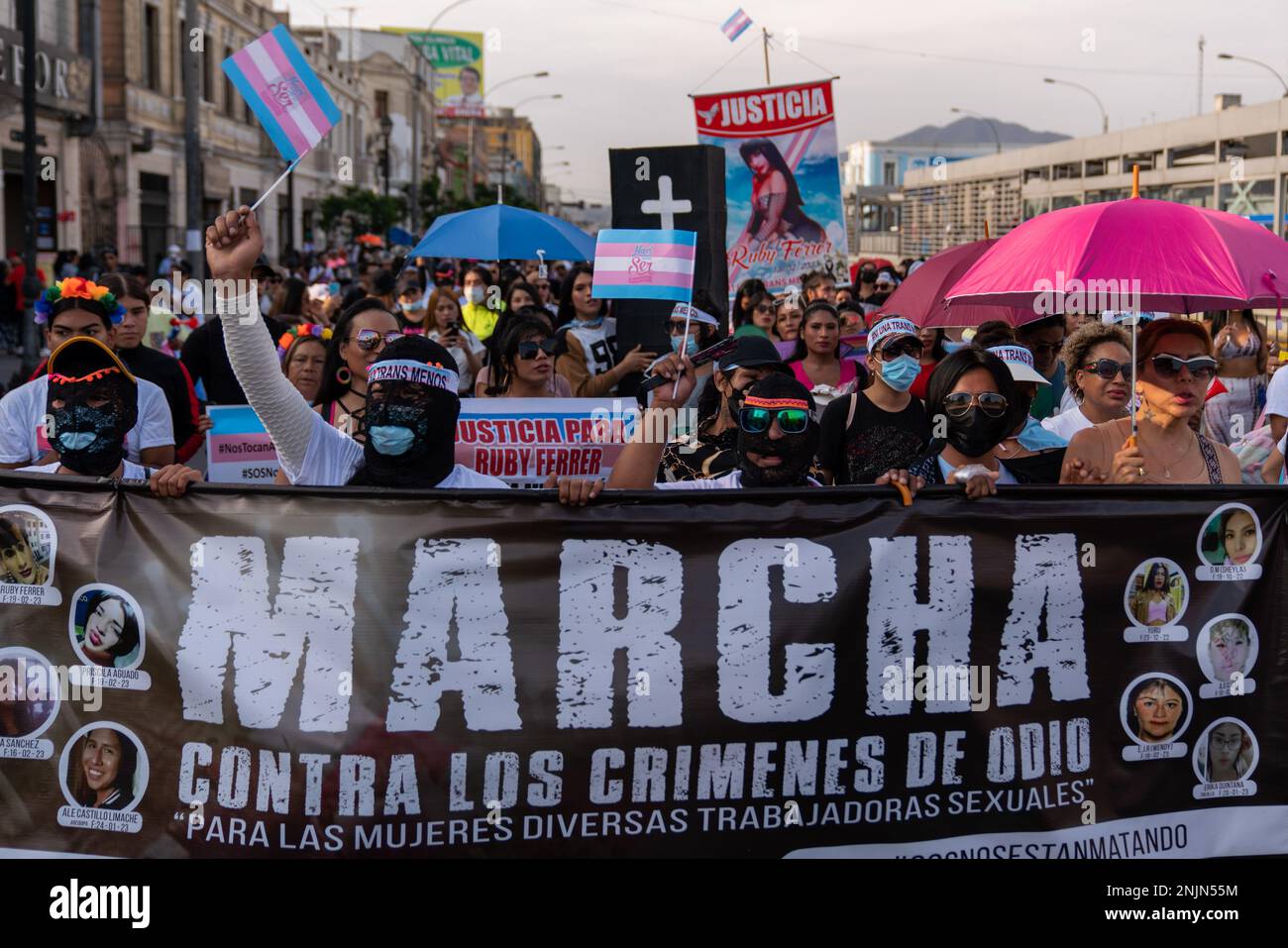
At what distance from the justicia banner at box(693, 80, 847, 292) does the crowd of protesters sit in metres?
2.42

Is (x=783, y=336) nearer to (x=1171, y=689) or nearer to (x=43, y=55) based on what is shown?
(x=1171, y=689)

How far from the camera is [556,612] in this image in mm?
3938

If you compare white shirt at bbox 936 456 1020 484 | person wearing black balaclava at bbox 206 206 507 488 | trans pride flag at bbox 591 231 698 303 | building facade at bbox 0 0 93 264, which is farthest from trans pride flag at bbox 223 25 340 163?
building facade at bbox 0 0 93 264

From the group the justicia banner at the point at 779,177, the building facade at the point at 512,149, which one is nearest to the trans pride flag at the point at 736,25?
the justicia banner at the point at 779,177

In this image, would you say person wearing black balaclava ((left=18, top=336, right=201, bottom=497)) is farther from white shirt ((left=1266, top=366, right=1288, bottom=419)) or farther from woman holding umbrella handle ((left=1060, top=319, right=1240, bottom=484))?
white shirt ((left=1266, top=366, right=1288, bottom=419))

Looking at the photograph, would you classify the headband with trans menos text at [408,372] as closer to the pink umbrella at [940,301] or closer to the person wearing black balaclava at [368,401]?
the person wearing black balaclava at [368,401]

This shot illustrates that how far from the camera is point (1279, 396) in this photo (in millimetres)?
7125

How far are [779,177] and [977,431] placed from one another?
6903 millimetres

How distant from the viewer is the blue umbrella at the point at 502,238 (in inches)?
384

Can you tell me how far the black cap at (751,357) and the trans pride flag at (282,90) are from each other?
193 centimetres

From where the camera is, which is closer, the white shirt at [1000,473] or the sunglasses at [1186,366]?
the white shirt at [1000,473]

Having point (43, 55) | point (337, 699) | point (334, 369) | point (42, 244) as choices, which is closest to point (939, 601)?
point (337, 699)

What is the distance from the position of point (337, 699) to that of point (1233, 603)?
259 centimetres

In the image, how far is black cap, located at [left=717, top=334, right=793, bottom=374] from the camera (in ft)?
18.6
